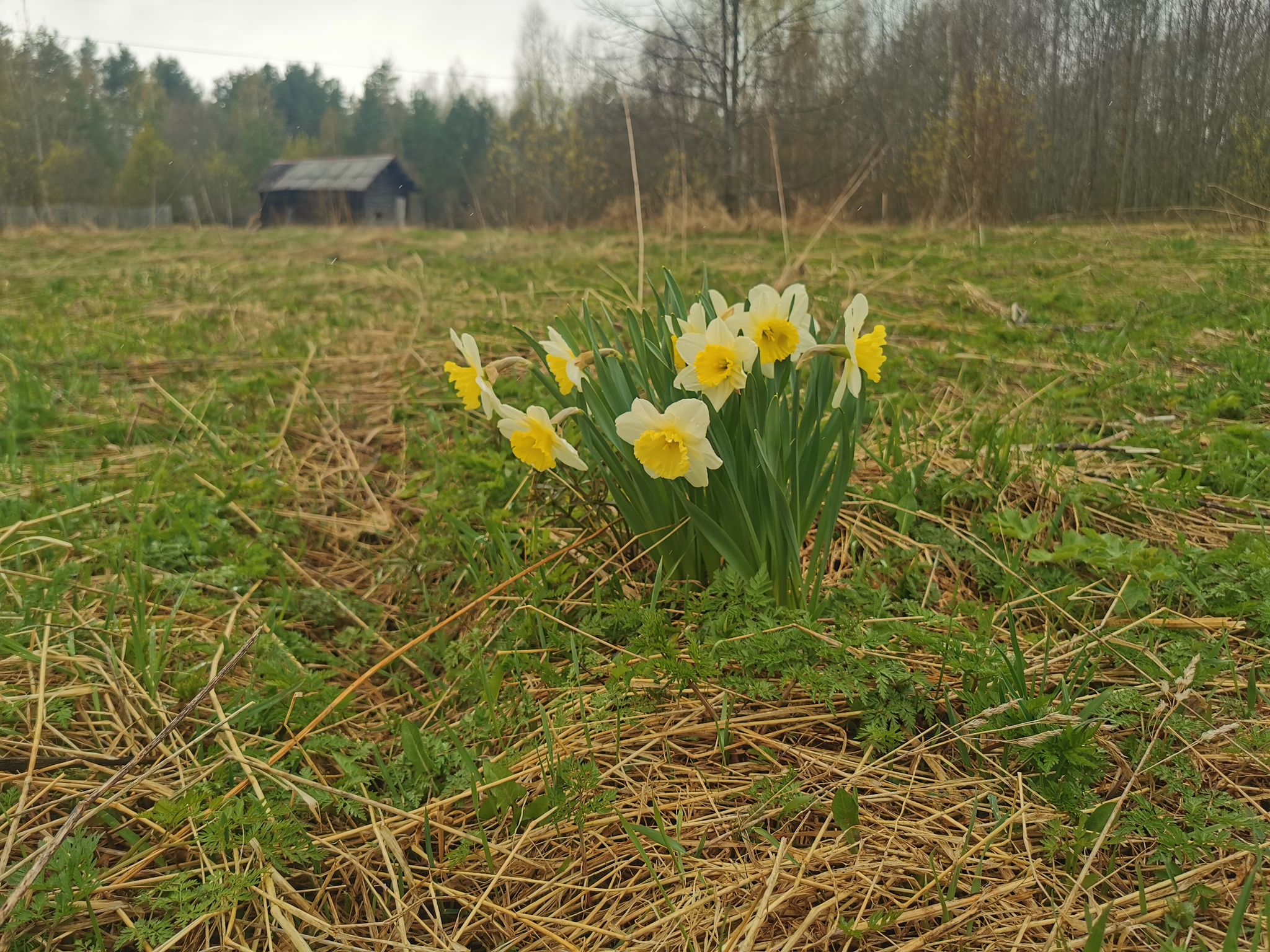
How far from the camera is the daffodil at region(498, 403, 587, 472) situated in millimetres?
1329

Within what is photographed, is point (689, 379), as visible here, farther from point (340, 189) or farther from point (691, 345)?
point (340, 189)

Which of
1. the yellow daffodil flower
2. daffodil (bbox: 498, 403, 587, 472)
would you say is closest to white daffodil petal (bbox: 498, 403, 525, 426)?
daffodil (bbox: 498, 403, 587, 472)

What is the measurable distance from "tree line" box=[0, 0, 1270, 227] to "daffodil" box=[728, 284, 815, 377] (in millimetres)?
567

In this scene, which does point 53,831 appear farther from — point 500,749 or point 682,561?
point 682,561

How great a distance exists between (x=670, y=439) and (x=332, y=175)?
112 feet

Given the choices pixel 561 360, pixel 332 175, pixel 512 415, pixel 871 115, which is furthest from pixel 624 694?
pixel 332 175

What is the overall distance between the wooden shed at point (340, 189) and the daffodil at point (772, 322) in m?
30.5

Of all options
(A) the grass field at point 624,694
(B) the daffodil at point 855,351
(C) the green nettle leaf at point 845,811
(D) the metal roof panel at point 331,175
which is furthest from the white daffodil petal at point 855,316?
(D) the metal roof panel at point 331,175

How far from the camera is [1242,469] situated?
2.04m

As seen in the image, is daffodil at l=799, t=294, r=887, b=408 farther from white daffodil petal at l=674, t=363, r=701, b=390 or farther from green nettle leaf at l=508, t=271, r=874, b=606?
white daffodil petal at l=674, t=363, r=701, b=390

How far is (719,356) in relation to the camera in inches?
48.0

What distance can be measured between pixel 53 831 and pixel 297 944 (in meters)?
0.46

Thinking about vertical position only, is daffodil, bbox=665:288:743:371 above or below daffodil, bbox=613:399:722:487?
above

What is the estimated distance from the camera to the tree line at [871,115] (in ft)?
26.0
